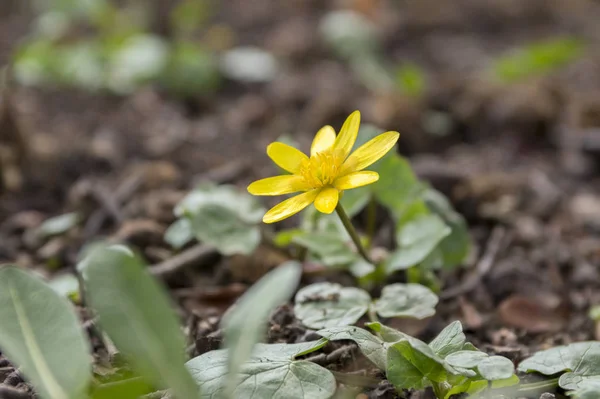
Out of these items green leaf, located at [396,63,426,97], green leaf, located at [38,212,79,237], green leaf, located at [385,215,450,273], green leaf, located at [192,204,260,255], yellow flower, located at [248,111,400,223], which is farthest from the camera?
green leaf, located at [396,63,426,97]

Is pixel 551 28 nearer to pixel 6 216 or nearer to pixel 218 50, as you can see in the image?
pixel 218 50

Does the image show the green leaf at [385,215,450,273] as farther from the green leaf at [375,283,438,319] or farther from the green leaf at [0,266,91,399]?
the green leaf at [0,266,91,399]

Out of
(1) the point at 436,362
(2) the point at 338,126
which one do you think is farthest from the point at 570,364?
(2) the point at 338,126

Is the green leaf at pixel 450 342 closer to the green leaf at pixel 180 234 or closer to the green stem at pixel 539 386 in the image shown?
the green stem at pixel 539 386

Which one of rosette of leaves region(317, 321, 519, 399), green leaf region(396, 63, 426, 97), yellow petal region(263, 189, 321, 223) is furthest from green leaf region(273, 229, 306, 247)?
green leaf region(396, 63, 426, 97)

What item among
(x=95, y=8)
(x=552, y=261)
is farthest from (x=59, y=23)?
(x=552, y=261)

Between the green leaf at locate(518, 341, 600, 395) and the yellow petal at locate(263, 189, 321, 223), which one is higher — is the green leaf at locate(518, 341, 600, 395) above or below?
below
